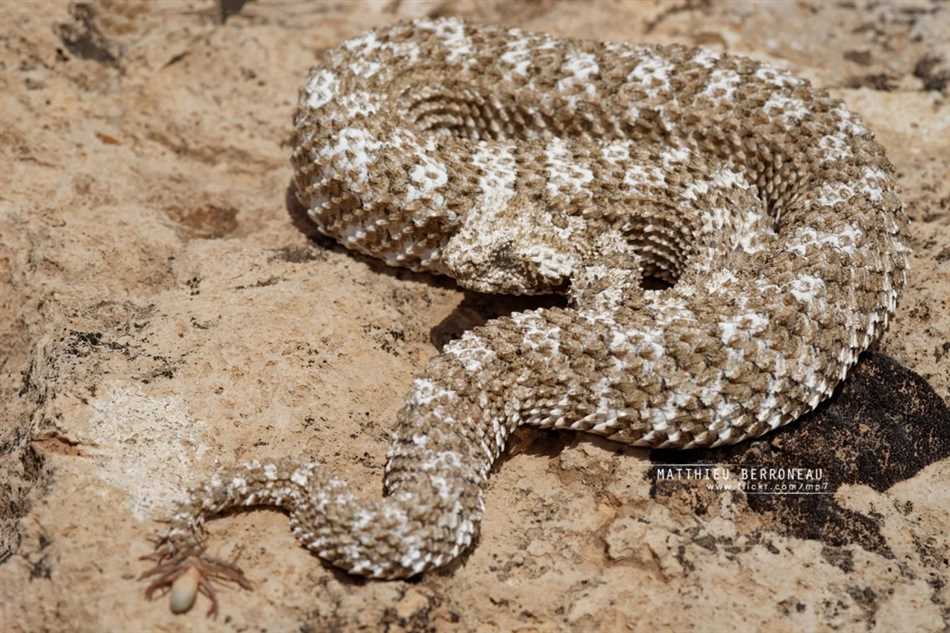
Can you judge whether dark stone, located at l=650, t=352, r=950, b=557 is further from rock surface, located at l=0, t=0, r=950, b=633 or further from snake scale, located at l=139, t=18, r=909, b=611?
snake scale, located at l=139, t=18, r=909, b=611

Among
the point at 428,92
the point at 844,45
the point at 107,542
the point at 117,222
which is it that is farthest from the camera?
the point at 844,45

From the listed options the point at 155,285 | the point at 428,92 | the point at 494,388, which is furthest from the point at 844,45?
the point at 155,285

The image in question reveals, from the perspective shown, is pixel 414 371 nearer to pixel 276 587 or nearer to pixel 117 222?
pixel 276 587

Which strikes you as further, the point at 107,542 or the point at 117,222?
the point at 117,222

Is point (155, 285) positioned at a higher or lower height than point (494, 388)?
lower

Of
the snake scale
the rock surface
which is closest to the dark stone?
the rock surface

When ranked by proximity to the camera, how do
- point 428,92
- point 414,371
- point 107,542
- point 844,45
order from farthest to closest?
point 844,45 < point 428,92 < point 414,371 < point 107,542
